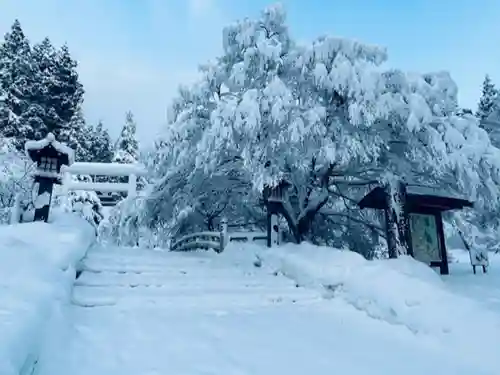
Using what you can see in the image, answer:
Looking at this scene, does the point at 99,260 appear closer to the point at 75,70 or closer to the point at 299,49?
the point at 299,49

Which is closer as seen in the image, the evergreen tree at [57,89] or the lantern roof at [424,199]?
the lantern roof at [424,199]

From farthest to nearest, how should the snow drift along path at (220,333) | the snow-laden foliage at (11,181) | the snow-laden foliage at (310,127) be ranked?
the snow-laden foliage at (11,181) → the snow-laden foliage at (310,127) → the snow drift along path at (220,333)

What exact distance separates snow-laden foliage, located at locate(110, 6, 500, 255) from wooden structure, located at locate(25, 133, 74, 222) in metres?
2.04

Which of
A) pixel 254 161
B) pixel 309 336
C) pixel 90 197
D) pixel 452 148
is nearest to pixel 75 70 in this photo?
pixel 90 197

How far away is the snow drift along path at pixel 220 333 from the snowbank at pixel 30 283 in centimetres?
26

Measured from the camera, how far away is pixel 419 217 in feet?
29.2

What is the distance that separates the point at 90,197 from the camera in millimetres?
16062

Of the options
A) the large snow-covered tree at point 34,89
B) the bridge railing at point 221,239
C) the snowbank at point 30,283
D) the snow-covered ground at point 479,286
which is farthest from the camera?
the large snow-covered tree at point 34,89

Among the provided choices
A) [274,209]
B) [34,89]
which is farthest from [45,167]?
[34,89]

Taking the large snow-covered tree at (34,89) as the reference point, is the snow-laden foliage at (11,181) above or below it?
below

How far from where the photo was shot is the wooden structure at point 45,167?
695 cm

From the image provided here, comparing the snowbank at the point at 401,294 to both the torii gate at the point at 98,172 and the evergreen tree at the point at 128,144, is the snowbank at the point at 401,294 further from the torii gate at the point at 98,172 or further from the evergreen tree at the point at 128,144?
the evergreen tree at the point at 128,144

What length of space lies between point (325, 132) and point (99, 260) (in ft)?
14.1

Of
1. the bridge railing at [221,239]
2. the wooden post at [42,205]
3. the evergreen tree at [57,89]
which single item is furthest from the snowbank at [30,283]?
the evergreen tree at [57,89]
